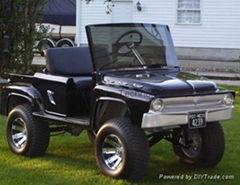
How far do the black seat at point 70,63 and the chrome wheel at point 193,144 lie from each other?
1.32 metres

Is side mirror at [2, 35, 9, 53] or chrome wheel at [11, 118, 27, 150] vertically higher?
side mirror at [2, 35, 9, 53]

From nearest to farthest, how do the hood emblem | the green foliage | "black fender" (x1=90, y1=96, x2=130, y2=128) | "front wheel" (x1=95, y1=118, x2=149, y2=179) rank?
"front wheel" (x1=95, y1=118, x2=149, y2=179)
"black fender" (x1=90, y1=96, x2=130, y2=128)
the hood emblem
the green foliage

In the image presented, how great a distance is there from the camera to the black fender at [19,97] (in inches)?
274

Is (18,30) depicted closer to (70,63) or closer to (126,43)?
(70,63)

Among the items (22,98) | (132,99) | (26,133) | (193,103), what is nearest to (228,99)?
(193,103)

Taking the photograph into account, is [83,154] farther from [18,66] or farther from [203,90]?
[18,66]

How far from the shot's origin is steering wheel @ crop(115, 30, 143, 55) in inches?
255

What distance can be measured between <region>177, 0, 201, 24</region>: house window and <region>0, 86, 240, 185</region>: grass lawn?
1479 cm

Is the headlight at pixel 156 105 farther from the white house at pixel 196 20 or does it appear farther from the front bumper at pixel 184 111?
the white house at pixel 196 20

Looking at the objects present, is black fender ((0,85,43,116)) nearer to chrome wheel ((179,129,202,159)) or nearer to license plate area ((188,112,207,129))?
chrome wheel ((179,129,202,159))

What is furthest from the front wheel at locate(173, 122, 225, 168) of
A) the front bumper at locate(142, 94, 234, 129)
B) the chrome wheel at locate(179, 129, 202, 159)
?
the front bumper at locate(142, 94, 234, 129)

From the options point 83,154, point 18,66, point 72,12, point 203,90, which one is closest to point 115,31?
point 203,90

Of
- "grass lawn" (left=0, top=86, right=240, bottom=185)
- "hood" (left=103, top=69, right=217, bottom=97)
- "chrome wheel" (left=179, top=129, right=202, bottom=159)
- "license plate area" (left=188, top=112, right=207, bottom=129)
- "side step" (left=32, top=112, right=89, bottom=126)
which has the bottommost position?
"grass lawn" (left=0, top=86, right=240, bottom=185)

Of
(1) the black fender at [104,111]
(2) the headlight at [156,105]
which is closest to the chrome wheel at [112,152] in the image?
(1) the black fender at [104,111]
